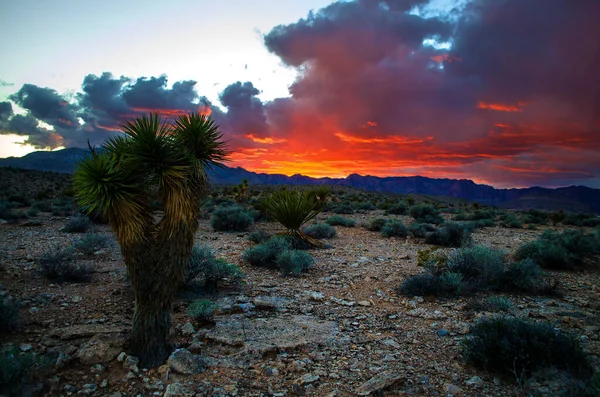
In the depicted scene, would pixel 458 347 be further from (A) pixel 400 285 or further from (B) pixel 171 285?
(B) pixel 171 285

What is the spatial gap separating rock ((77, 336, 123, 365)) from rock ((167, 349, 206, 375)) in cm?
77

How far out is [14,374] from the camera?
3.39 m

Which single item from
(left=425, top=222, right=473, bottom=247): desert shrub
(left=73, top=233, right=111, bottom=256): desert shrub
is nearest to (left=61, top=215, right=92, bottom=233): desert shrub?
(left=73, top=233, right=111, bottom=256): desert shrub

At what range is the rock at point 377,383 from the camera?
12.6 feet

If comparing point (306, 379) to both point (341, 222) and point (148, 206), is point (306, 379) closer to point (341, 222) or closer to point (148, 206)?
point (148, 206)

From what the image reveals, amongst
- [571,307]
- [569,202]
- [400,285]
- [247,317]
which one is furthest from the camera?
[569,202]

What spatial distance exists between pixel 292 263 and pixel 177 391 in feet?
15.8

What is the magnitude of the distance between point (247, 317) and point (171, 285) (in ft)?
5.95

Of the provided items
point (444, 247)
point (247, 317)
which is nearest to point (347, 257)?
point (444, 247)

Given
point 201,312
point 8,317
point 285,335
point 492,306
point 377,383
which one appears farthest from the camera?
point 492,306

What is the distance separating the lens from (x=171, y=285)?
14.6ft

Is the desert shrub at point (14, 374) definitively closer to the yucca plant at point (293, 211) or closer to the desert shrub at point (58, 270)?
the desert shrub at point (58, 270)

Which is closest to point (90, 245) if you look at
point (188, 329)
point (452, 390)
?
point (188, 329)

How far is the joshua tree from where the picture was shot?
13.8 ft
